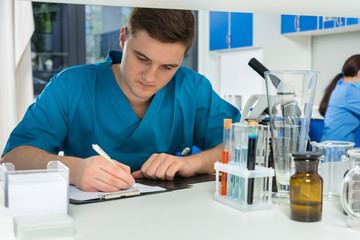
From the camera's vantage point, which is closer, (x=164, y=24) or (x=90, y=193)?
(x=90, y=193)

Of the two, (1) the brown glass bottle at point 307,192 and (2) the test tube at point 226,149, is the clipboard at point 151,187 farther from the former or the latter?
(1) the brown glass bottle at point 307,192

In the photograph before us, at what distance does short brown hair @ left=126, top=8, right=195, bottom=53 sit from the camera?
1272mm

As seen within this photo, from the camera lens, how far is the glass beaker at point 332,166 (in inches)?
38.7

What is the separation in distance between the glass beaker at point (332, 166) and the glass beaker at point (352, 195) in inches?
6.5

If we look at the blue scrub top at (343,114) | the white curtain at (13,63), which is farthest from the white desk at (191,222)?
the blue scrub top at (343,114)

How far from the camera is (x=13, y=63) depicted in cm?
278

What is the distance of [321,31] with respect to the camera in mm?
3943

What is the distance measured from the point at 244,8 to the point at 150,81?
435 mm

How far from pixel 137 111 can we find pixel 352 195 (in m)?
0.84

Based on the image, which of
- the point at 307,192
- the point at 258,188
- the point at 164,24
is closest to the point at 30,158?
the point at 164,24

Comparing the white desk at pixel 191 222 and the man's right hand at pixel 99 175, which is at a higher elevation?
the man's right hand at pixel 99 175

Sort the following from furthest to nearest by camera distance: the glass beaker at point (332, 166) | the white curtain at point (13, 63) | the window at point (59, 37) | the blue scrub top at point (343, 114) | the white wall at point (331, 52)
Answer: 1. the window at point (59, 37)
2. the white wall at point (331, 52)
3. the blue scrub top at point (343, 114)
4. the white curtain at point (13, 63)
5. the glass beaker at point (332, 166)

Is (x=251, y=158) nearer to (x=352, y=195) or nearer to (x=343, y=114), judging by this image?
(x=352, y=195)

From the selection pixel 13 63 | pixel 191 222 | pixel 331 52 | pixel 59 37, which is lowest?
pixel 191 222
